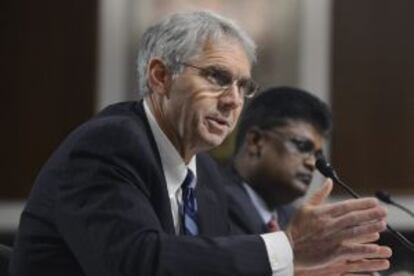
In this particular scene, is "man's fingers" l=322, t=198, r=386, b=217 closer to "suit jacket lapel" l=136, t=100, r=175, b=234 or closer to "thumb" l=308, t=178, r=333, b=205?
"thumb" l=308, t=178, r=333, b=205

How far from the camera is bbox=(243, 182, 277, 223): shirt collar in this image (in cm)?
275

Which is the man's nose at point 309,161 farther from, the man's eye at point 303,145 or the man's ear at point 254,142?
the man's ear at point 254,142

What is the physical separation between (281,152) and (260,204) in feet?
0.59

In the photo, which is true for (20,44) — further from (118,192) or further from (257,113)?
(118,192)

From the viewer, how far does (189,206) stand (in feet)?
5.74

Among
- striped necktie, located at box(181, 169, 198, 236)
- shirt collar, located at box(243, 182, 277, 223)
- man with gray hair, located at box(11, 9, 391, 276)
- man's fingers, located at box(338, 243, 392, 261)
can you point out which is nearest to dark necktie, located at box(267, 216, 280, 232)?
shirt collar, located at box(243, 182, 277, 223)

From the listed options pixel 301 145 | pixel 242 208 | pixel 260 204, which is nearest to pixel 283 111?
pixel 301 145

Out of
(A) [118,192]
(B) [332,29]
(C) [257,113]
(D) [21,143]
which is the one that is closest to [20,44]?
(D) [21,143]

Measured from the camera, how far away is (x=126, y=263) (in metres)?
1.44

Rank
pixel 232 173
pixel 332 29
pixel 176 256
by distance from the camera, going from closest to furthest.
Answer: pixel 176 256 < pixel 232 173 < pixel 332 29

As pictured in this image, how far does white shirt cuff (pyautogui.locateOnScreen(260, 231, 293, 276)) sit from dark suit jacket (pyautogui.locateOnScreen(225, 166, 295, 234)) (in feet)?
1.59

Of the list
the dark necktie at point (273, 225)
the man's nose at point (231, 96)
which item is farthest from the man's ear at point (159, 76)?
the dark necktie at point (273, 225)

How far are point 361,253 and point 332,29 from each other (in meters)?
2.74

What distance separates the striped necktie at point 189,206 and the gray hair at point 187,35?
0.21 m
